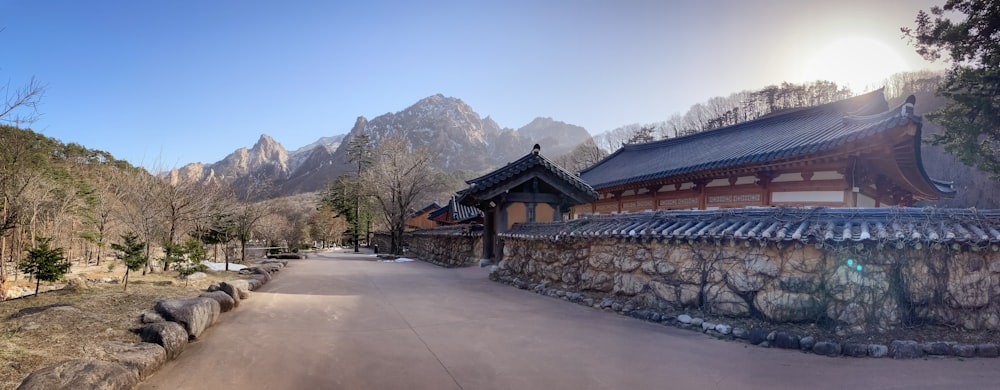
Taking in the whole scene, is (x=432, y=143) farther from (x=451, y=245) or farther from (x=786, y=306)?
(x=786, y=306)

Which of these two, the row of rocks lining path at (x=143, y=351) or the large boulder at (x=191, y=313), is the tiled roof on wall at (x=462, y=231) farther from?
the large boulder at (x=191, y=313)

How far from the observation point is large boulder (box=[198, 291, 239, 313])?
7500 mm

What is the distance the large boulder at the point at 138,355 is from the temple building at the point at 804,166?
12479mm

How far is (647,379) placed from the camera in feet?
14.8

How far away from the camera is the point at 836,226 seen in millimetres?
5719

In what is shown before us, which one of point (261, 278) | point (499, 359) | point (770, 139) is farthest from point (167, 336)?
point (770, 139)

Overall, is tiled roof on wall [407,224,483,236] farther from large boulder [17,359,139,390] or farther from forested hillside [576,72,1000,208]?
forested hillside [576,72,1000,208]

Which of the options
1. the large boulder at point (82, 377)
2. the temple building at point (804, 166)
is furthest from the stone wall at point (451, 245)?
the large boulder at point (82, 377)

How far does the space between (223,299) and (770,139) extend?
602 inches

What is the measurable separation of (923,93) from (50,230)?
6583cm

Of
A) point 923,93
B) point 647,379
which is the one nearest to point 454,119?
point 923,93

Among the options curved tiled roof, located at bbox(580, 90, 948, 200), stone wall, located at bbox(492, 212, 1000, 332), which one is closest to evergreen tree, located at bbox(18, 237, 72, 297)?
stone wall, located at bbox(492, 212, 1000, 332)

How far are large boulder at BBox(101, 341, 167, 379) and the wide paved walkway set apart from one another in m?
0.12

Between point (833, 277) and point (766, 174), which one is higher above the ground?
point (766, 174)
